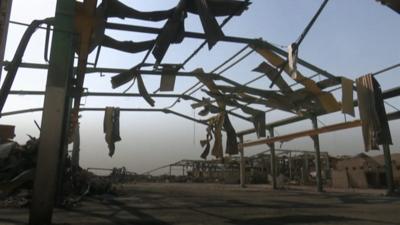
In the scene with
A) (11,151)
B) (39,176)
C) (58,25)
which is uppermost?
(58,25)

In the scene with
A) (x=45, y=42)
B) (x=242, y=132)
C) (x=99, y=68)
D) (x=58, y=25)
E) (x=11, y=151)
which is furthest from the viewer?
(x=242, y=132)

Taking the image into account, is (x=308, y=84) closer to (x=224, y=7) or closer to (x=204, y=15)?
(x=224, y=7)

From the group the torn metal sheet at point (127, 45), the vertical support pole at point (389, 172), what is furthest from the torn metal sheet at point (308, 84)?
the torn metal sheet at point (127, 45)

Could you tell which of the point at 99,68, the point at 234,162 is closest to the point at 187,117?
the point at 99,68

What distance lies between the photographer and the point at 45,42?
20.3 feet

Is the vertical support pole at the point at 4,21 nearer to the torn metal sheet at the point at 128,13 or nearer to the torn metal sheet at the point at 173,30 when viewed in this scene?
the torn metal sheet at the point at 128,13

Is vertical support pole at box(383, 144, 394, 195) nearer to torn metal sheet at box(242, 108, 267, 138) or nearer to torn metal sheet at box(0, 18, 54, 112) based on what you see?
torn metal sheet at box(242, 108, 267, 138)

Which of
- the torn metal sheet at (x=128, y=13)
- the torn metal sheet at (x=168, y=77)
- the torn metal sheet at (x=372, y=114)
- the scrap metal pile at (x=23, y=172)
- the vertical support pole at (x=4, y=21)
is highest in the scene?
the torn metal sheet at (x=168, y=77)

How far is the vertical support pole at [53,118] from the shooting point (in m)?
5.03

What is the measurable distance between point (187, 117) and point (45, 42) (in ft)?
46.4

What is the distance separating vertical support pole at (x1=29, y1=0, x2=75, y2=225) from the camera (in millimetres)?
5027

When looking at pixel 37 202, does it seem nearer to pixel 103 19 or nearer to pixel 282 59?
pixel 103 19

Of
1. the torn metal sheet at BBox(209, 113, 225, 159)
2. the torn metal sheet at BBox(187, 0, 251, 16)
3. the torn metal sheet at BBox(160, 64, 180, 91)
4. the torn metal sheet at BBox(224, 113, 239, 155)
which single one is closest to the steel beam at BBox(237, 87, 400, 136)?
the torn metal sheet at BBox(224, 113, 239, 155)

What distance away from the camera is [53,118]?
17.1ft
